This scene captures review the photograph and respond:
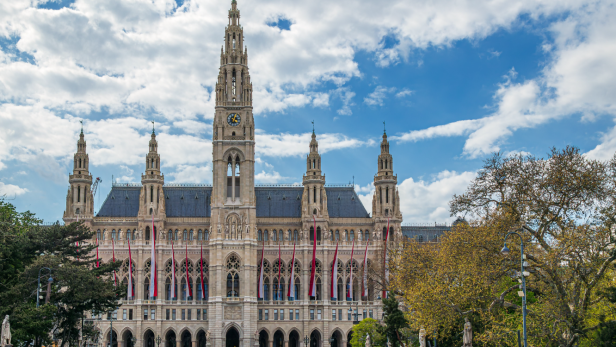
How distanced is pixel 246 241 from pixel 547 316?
69.5 metres

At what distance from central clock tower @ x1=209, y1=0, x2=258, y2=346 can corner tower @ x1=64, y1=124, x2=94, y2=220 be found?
22917 millimetres

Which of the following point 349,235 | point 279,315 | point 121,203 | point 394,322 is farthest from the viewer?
point 121,203

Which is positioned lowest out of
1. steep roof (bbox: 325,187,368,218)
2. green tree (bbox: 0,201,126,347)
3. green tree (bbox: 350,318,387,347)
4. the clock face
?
green tree (bbox: 350,318,387,347)

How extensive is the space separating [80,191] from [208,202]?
74.9ft

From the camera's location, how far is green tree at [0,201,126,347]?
199 feet

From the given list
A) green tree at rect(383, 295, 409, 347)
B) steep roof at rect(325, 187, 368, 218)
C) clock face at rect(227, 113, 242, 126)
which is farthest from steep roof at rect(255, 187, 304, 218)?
green tree at rect(383, 295, 409, 347)

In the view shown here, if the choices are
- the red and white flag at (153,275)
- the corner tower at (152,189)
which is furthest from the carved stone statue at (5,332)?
the corner tower at (152,189)

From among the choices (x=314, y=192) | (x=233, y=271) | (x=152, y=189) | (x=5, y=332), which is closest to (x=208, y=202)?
(x=152, y=189)

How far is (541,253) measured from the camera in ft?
164

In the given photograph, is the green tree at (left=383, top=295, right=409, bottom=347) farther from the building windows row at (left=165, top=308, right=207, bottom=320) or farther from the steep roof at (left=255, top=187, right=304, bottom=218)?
the steep roof at (left=255, top=187, right=304, bottom=218)

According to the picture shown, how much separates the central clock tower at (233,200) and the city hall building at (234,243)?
175mm

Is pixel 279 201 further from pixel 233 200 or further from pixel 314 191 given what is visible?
pixel 233 200

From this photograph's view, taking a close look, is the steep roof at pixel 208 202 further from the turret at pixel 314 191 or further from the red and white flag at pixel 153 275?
the red and white flag at pixel 153 275

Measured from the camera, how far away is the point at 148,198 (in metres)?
116
